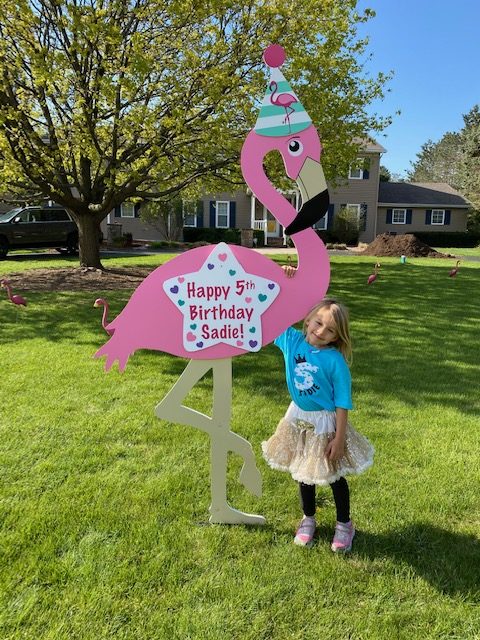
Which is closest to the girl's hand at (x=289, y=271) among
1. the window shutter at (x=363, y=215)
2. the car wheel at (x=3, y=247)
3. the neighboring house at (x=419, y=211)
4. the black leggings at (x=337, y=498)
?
the black leggings at (x=337, y=498)

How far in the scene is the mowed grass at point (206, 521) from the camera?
2.24 metres

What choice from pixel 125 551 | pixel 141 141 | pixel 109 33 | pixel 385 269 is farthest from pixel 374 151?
pixel 125 551

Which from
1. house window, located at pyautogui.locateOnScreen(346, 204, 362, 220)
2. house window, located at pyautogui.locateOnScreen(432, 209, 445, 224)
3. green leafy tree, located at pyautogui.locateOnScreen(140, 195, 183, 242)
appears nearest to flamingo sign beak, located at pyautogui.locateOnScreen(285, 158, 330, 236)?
green leafy tree, located at pyautogui.locateOnScreen(140, 195, 183, 242)

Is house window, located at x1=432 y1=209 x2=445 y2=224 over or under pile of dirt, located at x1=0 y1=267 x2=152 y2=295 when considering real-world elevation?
over

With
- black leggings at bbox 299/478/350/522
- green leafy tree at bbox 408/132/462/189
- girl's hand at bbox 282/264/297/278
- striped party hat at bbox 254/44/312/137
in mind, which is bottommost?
black leggings at bbox 299/478/350/522

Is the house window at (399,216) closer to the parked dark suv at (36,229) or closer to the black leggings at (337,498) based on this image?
the parked dark suv at (36,229)

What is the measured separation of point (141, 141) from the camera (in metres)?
11.4

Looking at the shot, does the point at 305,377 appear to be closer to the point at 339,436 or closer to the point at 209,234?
the point at 339,436

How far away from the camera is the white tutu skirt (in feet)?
8.36

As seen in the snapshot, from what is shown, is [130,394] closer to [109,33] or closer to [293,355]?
[293,355]

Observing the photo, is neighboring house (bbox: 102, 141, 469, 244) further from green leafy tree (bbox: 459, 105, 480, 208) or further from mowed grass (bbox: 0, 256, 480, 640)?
mowed grass (bbox: 0, 256, 480, 640)

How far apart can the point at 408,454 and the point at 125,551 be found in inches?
86.2

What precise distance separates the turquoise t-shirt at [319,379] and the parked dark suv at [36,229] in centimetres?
1745

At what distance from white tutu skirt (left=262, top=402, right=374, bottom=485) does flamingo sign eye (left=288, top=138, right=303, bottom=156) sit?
1.40 metres
